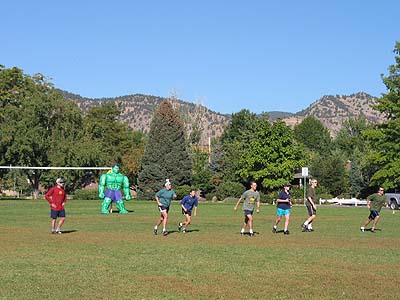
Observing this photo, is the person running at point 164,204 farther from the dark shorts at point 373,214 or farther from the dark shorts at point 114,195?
the dark shorts at point 114,195

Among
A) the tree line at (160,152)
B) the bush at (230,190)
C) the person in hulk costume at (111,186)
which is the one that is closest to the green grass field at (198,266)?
the person in hulk costume at (111,186)

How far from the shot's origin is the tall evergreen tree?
77.4 meters

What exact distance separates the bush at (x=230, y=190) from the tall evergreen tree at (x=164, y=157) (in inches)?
176

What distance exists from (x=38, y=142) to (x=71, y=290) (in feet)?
211

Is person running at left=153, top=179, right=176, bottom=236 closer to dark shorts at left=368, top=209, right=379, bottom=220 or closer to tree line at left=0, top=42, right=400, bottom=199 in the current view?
dark shorts at left=368, top=209, right=379, bottom=220

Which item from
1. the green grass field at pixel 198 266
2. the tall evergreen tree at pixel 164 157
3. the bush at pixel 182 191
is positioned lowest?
the green grass field at pixel 198 266

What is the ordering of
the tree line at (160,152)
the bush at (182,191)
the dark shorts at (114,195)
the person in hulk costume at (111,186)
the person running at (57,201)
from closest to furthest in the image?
the person running at (57,201), the person in hulk costume at (111,186), the dark shorts at (114,195), the bush at (182,191), the tree line at (160,152)

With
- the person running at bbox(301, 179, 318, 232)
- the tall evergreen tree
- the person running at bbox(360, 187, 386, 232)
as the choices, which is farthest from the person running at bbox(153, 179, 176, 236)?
the tall evergreen tree

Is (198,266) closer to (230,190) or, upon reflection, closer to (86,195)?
(86,195)

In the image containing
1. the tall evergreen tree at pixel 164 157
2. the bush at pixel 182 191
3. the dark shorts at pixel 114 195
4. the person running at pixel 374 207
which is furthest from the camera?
the tall evergreen tree at pixel 164 157

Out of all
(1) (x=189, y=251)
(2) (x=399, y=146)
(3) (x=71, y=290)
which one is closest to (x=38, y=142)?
(2) (x=399, y=146)

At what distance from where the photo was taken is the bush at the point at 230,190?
75438mm

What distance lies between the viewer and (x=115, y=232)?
24.6 metres

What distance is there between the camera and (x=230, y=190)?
75812 millimetres
